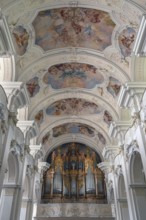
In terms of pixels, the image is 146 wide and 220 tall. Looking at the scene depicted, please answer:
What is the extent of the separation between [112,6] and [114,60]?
122 inches

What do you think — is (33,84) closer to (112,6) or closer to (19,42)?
(19,42)

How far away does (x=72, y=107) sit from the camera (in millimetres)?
17172

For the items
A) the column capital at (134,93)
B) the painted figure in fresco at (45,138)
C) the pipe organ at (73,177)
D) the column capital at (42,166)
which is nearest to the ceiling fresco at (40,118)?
the painted figure in fresco at (45,138)

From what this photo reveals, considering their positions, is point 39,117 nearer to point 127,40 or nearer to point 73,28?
point 73,28

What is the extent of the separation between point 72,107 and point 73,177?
6559 mm

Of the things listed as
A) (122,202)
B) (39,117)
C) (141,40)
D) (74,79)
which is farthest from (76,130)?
(141,40)

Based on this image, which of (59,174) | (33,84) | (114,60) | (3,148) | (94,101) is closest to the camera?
(3,148)

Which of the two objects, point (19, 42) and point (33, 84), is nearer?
point (19, 42)

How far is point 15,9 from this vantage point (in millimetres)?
8820

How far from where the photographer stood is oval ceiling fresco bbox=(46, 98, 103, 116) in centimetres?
1648

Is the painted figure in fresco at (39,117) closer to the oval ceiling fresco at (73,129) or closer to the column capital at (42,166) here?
the oval ceiling fresco at (73,129)

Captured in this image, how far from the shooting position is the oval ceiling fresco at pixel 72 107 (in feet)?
54.1

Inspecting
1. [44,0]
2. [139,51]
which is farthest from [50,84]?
[139,51]

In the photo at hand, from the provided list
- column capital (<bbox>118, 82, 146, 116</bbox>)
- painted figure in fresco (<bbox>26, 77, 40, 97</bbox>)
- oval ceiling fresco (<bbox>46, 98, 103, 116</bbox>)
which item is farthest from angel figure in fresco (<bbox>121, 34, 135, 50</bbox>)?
oval ceiling fresco (<bbox>46, 98, 103, 116</bbox>)
